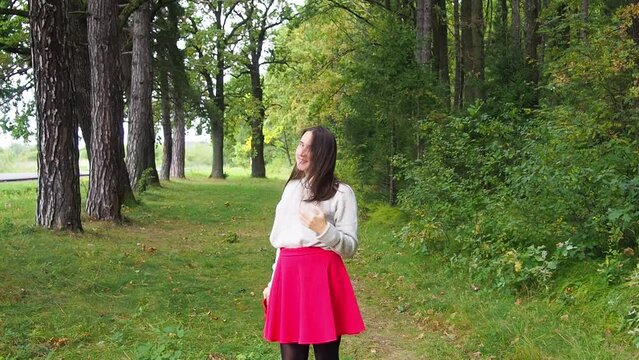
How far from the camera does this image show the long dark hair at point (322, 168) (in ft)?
11.0

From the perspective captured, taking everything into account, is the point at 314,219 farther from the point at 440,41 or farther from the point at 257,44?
the point at 257,44

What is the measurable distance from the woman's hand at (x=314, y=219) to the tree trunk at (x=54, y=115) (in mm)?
7368

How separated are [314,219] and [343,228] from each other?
0.80 feet

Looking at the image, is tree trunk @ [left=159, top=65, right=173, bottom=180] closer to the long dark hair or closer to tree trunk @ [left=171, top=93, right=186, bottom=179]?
tree trunk @ [left=171, top=93, right=186, bottom=179]

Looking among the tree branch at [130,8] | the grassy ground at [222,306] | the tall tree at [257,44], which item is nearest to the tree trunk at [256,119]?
the tall tree at [257,44]

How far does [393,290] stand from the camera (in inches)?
309

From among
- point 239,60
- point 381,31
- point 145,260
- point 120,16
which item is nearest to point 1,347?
point 145,260

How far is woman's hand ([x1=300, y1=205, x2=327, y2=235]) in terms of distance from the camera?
10.3 feet

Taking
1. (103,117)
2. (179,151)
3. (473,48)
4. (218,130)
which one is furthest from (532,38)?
(179,151)

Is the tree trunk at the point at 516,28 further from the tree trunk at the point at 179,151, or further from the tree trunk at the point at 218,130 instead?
the tree trunk at the point at 179,151

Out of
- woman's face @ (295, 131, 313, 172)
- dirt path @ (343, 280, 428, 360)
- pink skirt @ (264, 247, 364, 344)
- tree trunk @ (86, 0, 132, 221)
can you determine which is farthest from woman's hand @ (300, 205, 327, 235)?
tree trunk @ (86, 0, 132, 221)

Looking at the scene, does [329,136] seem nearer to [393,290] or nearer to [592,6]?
[393,290]

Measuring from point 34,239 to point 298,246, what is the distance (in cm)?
691

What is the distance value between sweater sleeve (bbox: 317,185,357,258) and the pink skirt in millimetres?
97
